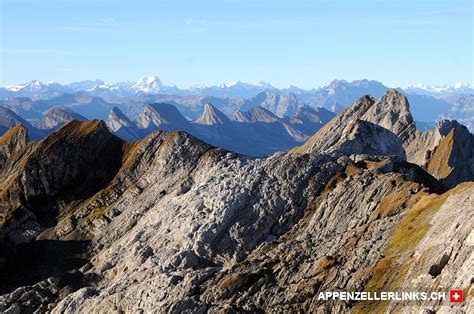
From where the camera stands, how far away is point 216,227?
98.8 metres

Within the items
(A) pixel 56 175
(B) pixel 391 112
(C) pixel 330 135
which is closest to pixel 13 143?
(A) pixel 56 175

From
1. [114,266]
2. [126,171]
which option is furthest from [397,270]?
[126,171]

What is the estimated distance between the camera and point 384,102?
19825cm

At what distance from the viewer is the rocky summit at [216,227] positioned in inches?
2963

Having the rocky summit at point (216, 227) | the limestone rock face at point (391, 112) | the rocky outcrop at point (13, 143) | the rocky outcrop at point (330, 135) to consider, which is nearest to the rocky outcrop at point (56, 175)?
the rocky summit at point (216, 227)

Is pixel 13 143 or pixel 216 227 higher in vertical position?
pixel 13 143

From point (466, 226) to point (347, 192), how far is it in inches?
1251

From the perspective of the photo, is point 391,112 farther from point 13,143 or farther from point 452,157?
point 13,143

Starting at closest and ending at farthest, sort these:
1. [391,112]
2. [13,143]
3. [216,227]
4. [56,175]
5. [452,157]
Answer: [216,227], [56,175], [13,143], [452,157], [391,112]

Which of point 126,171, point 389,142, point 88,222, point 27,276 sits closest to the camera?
point 27,276

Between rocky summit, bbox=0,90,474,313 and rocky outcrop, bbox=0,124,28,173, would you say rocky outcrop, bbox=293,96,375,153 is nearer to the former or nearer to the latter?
rocky summit, bbox=0,90,474,313

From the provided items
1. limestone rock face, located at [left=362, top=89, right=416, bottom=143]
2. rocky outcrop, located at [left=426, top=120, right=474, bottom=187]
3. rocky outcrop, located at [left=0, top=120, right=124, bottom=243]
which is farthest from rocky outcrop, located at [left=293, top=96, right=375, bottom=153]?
rocky outcrop, located at [left=0, top=120, right=124, bottom=243]

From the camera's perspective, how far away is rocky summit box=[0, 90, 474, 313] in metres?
75.2

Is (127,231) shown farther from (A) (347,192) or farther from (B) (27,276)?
(A) (347,192)
